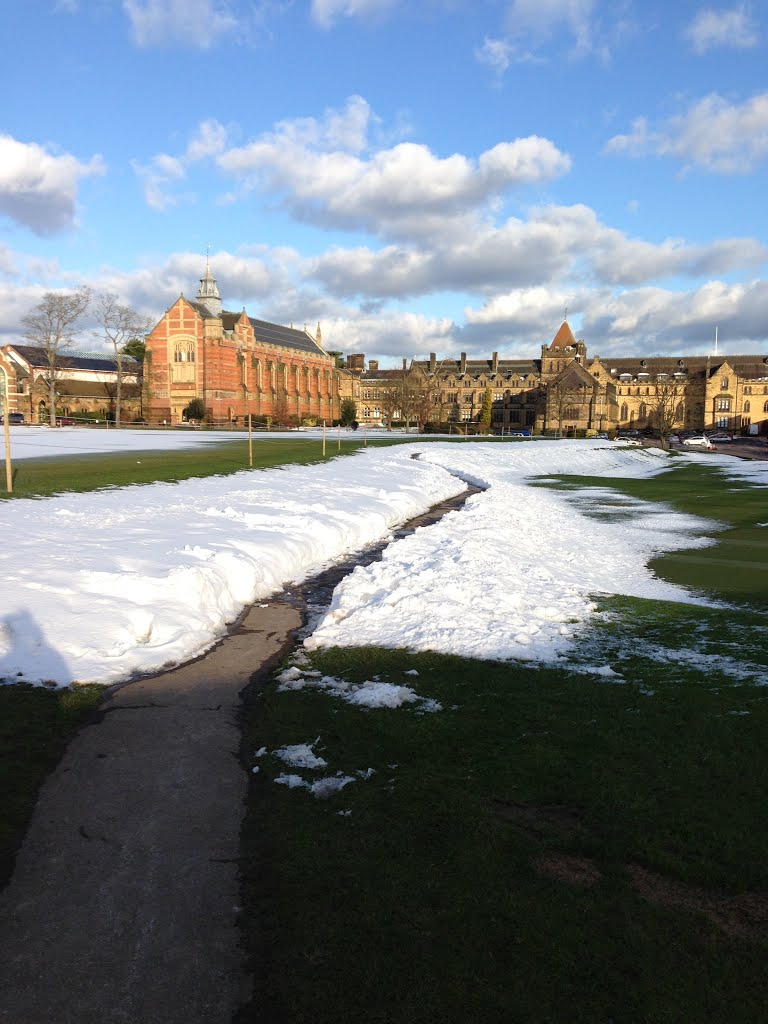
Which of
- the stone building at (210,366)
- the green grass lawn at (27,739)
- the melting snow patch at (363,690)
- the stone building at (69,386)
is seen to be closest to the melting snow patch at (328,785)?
the melting snow patch at (363,690)

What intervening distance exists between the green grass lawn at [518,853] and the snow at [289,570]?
1083 millimetres

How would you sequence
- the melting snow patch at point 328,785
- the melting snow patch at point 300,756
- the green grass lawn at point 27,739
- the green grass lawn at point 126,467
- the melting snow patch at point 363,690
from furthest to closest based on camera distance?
the green grass lawn at point 126,467, the melting snow patch at point 363,690, the melting snow patch at point 300,756, the melting snow patch at point 328,785, the green grass lawn at point 27,739

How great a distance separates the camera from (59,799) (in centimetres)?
486

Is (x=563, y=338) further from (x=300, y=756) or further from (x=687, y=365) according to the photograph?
(x=300, y=756)

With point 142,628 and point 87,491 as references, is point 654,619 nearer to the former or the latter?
point 142,628

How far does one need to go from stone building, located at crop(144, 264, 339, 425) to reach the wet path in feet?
292

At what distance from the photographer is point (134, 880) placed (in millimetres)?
4020

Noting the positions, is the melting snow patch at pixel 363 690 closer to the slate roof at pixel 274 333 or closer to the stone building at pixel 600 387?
the slate roof at pixel 274 333

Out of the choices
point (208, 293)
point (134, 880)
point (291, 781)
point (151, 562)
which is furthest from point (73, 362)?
point (134, 880)

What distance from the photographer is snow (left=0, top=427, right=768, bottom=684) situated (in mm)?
7980

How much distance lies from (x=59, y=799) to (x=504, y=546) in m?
10.7

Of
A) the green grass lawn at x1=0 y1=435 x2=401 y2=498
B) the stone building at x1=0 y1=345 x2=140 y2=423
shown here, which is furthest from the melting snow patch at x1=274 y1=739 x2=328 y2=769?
the stone building at x1=0 y1=345 x2=140 y2=423

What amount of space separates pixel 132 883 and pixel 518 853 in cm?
235

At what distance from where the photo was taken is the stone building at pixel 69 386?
10016 centimetres
